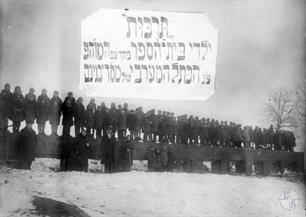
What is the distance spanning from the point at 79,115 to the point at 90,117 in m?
0.58

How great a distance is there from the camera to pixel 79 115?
14562 millimetres

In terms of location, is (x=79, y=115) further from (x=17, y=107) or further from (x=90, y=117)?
(x=17, y=107)

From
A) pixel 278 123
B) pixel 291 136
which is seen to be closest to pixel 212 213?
pixel 291 136

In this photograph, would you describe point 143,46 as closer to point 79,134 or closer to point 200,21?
point 200,21

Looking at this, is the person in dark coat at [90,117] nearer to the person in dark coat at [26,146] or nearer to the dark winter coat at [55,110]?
the dark winter coat at [55,110]

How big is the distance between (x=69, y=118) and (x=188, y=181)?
4500mm

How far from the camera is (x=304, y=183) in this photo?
1819 cm

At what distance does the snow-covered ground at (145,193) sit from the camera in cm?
1107

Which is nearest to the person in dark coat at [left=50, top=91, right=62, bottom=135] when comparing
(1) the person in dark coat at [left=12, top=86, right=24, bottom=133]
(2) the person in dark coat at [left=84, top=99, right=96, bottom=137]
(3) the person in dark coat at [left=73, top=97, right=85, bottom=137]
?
(3) the person in dark coat at [left=73, top=97, right=85, bottom=137]

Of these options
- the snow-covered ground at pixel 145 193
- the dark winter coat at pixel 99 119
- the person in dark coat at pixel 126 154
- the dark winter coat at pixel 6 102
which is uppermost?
the dark winter coat at pixel 6 102

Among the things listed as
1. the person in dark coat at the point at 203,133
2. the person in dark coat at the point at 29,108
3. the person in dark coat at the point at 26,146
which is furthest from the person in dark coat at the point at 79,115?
the person in dark coat at the point at 203,133

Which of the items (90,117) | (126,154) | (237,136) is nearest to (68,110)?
(90,117)

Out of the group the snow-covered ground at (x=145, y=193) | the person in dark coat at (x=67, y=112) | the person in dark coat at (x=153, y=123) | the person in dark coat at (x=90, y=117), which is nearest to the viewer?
the snow-covered ground at (x=145, y=193)

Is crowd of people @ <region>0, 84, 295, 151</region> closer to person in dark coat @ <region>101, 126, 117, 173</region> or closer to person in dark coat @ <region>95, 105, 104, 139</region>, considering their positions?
person in dark coat @ <region>95, 105, 104, 139</region>
